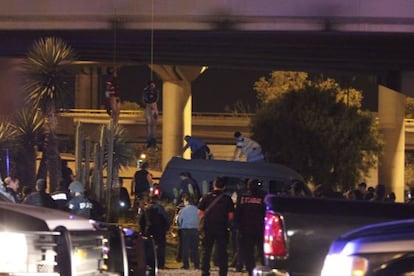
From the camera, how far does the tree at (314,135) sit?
158ft

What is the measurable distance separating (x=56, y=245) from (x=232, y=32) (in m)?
24.0

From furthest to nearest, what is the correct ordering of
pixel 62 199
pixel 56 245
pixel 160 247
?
pixel 160 247 < pixel 62 199 < pixel 56 245

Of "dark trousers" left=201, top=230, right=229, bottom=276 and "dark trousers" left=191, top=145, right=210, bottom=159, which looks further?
"dark trousers" left=191, top=145, right=210, bottom=159

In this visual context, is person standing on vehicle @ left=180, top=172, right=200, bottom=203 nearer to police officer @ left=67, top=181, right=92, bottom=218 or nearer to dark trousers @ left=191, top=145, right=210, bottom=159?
dark trousers @ left=191, top=145, right=210, bottom=159

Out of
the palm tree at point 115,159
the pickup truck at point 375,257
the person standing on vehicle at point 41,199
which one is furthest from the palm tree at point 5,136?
the pickup truck at point 375,257

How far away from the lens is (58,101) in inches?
1120

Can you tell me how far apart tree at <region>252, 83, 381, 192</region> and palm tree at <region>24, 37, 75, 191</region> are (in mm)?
20060

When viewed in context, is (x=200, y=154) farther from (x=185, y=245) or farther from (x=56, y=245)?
(x=56, y=245)

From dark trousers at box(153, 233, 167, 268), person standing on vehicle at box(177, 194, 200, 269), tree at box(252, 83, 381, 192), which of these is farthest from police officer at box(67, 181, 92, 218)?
tree at box(252, 83, 381, 192)

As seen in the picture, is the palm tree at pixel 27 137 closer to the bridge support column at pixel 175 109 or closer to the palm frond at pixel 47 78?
the palm frond at pixel 47 78

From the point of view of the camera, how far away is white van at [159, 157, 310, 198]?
2748 cm

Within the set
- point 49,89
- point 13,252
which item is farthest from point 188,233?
point 13,252

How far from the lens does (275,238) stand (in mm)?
10914

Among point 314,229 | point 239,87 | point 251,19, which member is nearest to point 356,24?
point 251,19
